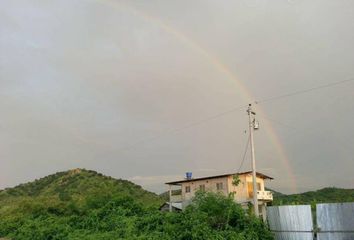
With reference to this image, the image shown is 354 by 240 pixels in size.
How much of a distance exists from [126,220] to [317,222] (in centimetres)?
1362

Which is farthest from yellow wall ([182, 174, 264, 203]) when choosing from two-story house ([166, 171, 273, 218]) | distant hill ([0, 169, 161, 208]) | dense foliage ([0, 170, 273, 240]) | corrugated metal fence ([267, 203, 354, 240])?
distant hill ([0, 169, 161, 208])

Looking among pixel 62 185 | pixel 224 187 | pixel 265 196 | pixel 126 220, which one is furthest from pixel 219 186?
pixel 62 185

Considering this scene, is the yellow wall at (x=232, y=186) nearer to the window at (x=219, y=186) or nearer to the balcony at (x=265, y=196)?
the window at (x=219, y=186)

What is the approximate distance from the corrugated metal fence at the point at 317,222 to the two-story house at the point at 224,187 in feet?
63.8

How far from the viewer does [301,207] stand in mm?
16844

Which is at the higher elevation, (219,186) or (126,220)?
(219,186)

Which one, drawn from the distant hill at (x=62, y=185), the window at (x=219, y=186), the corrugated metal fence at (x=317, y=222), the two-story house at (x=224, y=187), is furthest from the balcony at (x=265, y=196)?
the distant hill at (x=62, y=185)

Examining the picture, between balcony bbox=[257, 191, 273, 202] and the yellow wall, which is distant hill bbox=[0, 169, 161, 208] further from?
balcony bbox=[257, 191, 273, 202]

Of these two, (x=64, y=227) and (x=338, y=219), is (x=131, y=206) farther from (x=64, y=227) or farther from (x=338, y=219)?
(x=338, y=219)

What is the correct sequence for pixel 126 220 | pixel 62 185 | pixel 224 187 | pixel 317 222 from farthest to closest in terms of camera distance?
pixel 62 185 → pixel 224 187 → pixel 126 220 → pixel 317 222

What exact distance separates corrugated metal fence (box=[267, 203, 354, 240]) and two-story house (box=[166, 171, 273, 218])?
1943 cm

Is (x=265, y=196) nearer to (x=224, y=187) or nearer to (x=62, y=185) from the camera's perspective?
(x=224, y=187)

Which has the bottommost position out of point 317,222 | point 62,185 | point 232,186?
point 317,222

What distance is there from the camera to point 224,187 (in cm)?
3953
